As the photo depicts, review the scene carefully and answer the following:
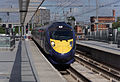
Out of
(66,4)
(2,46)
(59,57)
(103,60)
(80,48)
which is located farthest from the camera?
(80,48)

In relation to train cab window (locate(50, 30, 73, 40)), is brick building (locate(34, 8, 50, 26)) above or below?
above

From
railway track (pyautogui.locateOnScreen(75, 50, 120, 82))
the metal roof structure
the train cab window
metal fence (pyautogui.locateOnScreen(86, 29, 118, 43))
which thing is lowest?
railway track (pyautogui.locateOnScreen(75, 50, 120, 82))

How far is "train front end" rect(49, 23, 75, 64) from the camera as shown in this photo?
633 inches

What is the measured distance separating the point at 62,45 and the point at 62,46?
0.07 metres

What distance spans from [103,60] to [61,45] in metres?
6.92

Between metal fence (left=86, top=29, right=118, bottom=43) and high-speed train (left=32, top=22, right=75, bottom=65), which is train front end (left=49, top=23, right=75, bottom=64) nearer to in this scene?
high-speed train (left=32, top=22, right=75, bottom=65)

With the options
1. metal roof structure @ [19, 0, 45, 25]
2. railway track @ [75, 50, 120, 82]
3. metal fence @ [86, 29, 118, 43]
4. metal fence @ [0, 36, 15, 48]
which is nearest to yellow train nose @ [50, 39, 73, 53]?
railway track @ [75, 50, 120, 82]

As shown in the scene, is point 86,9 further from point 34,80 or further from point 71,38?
point 34,80

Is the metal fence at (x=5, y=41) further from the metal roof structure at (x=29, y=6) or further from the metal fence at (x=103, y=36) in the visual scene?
the metal fence at (x=103, y=36)

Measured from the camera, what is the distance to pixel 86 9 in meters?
36.6

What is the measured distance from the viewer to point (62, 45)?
53.3 feet

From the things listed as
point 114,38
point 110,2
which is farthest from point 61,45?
point 114,38

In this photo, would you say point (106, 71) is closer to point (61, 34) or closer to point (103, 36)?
point (61, 34)

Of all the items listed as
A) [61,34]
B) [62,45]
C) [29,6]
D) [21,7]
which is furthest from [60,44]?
[21,7]
